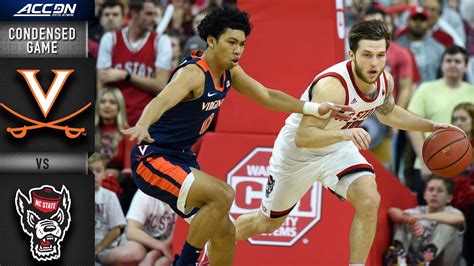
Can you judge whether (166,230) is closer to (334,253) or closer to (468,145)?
(334,253)

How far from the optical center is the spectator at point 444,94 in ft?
34.6

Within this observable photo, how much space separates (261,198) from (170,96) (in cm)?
212

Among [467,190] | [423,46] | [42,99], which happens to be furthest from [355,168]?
[423,46]

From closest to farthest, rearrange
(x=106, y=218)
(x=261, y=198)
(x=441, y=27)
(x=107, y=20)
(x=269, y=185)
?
(x=269, y=185) → (x=261, y=198) → (x=106, y=218) → (x=107, y=20) → (x=441, y=27)

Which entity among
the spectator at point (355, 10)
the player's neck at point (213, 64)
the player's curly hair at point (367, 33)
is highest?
the spectator at point (355, 10)

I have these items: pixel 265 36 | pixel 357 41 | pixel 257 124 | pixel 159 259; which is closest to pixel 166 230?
pixel 159 259

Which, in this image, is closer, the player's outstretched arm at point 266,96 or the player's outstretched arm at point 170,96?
the player's outstretched arm at point 170,96

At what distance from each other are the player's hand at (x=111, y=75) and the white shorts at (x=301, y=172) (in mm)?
2824

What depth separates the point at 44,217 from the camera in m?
8.30

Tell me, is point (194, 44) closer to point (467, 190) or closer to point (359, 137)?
point (467, 190)

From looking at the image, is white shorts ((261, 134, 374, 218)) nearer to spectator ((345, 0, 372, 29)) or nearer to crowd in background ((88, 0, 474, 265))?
crowd in background ((88, 0, 474, 265))

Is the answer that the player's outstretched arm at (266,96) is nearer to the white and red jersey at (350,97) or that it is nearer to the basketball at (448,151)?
the white and red jersey at (350,97)

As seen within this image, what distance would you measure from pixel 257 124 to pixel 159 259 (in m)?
1.54

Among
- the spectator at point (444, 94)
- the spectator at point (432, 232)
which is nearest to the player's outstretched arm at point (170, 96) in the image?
the spectator at point (432, 232)
